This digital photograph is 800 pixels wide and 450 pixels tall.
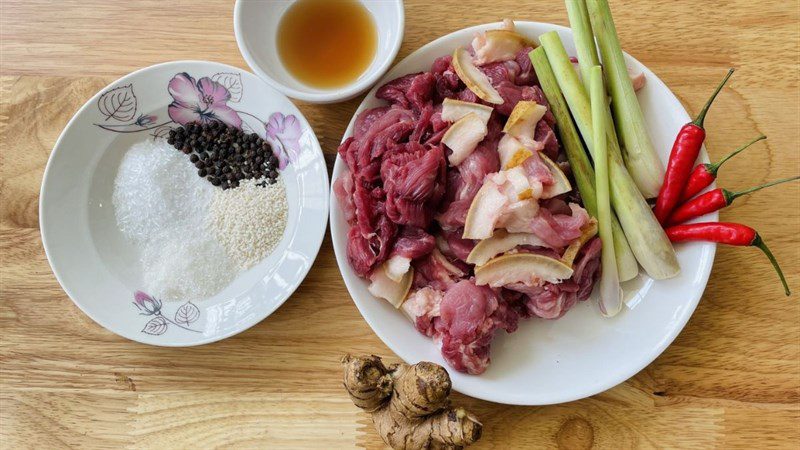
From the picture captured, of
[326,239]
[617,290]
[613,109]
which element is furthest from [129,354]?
[613,109]

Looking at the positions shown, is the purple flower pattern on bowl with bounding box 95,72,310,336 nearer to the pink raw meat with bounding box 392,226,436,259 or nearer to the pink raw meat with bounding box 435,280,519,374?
the pink raw meat with bounding box 392,226,436,259

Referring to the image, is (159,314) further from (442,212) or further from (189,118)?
(442,212)

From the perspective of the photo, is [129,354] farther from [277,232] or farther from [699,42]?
[699,42]

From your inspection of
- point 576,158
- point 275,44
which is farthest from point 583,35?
point 275,44

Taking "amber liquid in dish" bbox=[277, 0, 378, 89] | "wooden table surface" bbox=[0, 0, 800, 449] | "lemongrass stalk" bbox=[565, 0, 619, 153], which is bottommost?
"wooden table surface" bbox=[0, 0, 800, 449]

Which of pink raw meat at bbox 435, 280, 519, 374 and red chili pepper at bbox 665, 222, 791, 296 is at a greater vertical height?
red chili pepper at bbox 665, 222, 791, 296

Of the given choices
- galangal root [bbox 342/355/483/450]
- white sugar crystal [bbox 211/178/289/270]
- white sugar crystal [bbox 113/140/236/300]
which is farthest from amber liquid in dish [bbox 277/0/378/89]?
galangal root [bbox 342/355/483/450]

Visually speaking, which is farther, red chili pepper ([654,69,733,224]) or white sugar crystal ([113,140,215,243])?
white sugar crystal ([113,140,215,243])
